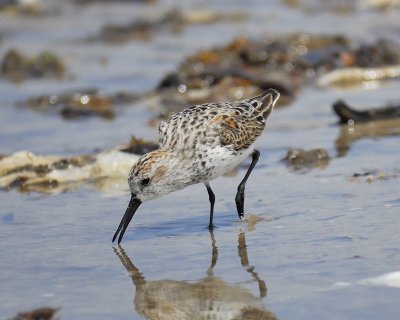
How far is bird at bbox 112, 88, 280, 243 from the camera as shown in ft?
21.2

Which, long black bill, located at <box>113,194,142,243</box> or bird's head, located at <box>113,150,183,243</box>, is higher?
bird's head, located at <box>113,150,183,243</box>

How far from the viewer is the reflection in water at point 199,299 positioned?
4.97 m

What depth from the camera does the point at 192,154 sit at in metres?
6.69

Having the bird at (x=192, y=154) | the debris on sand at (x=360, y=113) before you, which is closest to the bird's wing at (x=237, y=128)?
the bird at (x=192, y=154)

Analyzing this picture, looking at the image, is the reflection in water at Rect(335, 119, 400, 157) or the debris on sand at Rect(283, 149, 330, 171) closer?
the debris on sand at Rect(283, 149, 330, 171)

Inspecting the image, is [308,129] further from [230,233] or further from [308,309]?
[308,309]

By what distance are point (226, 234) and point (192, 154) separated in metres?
0.63

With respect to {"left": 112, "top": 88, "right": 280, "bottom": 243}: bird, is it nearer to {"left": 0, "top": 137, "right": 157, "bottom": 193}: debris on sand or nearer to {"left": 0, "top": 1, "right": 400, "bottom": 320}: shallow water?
{"left": 0, "top": 1, "right": 400, "bottom": 320}: shallow water

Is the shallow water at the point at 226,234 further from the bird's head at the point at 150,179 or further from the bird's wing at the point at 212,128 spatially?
the bird's wing at the point at 212,128

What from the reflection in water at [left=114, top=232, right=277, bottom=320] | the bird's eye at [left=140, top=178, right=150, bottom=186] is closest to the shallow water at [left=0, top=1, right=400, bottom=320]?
the reflection in water at [left=114, top=232, right=277, bottom=320]

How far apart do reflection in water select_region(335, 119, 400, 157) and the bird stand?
199cm

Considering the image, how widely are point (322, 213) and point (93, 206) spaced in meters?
1.88

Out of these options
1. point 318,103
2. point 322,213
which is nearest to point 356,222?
point 322,213

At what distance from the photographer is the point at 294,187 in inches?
299
